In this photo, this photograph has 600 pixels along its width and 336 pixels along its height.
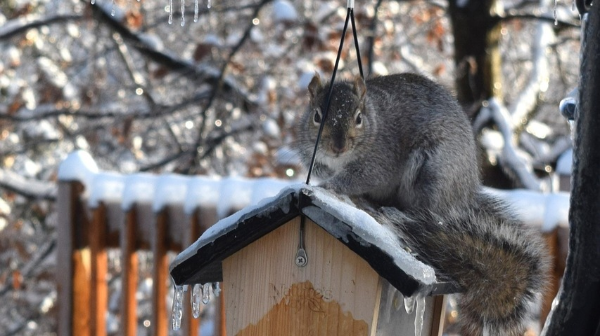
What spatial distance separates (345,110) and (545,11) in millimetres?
3387

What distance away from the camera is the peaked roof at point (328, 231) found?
3.17 feet

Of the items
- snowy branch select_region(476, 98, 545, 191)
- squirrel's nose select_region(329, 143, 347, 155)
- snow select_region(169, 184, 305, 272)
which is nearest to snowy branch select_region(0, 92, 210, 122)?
snowy branch select_region(476, 98, 545, 191)

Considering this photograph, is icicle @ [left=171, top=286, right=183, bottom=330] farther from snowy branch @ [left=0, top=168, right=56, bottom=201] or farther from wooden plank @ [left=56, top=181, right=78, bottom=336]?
snowy branch @ [left=0, top=168, right=56, bottom=201]

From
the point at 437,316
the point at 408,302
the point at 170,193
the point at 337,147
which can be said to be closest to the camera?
the point at 408,302

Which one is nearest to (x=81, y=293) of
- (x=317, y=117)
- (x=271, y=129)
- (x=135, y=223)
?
(x=135, y=223)

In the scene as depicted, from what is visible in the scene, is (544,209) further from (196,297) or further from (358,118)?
(196,297)

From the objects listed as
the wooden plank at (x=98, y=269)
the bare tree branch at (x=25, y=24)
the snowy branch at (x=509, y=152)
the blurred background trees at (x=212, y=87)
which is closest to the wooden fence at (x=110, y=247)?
the wooden plank at (x=98, y=269)

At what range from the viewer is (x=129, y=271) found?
242 centimetres

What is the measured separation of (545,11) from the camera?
4.48 m

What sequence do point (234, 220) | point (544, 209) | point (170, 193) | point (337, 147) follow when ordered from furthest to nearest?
point (170, 193) < point (544, 209) < point (337, 147) < point (234, 220)

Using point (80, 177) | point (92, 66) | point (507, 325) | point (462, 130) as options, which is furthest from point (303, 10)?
point (507, 325)

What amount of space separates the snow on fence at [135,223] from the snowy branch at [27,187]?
1.94 metres

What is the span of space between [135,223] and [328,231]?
4.96 ft

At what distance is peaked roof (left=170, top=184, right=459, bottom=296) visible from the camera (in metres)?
0.97
